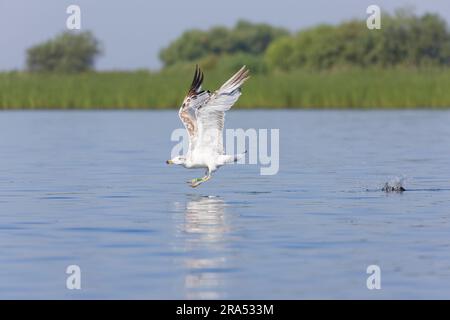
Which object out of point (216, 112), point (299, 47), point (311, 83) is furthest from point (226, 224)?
point (299, 47)

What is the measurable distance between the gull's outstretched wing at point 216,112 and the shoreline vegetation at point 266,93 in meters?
28.5

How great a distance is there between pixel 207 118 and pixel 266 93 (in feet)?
101

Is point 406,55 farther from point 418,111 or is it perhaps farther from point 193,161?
point 193,161

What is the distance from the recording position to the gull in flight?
59.5 feet

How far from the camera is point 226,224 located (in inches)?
621

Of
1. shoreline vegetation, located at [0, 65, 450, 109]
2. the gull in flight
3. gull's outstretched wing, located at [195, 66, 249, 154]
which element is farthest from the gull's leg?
shoreline vegetation, located at [0, 65, 450, 109]

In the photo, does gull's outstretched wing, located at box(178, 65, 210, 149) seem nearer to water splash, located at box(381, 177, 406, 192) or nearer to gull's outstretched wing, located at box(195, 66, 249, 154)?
gull's outstretched wing, located at box(195, 66, 249, 154)

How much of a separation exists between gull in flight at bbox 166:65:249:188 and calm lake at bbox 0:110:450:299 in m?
0.56

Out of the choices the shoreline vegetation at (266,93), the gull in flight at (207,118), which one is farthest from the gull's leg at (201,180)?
the shoreline vegetation at (266,93)

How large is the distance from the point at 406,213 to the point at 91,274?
18.1 feet

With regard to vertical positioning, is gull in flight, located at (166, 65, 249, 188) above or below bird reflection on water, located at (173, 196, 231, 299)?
above

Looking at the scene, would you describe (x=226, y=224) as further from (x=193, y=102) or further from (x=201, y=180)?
(x=201, y=180)

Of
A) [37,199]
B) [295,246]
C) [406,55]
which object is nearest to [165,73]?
[406,55]

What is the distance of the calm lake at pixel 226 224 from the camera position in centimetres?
1198
